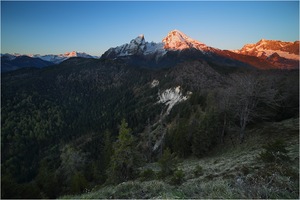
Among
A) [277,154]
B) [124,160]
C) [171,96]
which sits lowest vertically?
[124,160]

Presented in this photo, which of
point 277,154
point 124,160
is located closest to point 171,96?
point 124,160

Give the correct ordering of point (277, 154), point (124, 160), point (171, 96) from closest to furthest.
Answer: point (277, 154)
point (124, 160)
point (171, 96)

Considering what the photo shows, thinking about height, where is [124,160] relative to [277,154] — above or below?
below

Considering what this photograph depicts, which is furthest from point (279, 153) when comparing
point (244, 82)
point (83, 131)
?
point (83, 131)

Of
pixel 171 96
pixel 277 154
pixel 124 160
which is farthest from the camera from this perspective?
pixel 171 96

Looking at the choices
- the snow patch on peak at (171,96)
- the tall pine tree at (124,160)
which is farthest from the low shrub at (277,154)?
the snow patch on peak at (171,96)

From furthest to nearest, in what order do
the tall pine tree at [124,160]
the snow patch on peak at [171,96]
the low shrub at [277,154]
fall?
the snow patch on peak at [171,96], the tall pine tree at [124,160], the low shrub at [277,154]

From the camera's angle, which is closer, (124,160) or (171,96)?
(124,160)

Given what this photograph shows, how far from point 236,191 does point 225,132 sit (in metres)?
35.2

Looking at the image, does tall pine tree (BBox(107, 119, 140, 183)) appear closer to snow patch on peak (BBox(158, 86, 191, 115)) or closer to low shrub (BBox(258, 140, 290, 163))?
low shrub (BBox(258, 140, 290, 163))

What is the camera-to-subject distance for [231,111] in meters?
39.5

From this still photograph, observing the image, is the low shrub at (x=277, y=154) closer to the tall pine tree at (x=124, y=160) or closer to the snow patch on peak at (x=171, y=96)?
the tall pine tree at (x=124, y=160)

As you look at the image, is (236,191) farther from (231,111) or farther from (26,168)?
(26,168)

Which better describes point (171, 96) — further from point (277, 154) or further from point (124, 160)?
point (277, 154)
